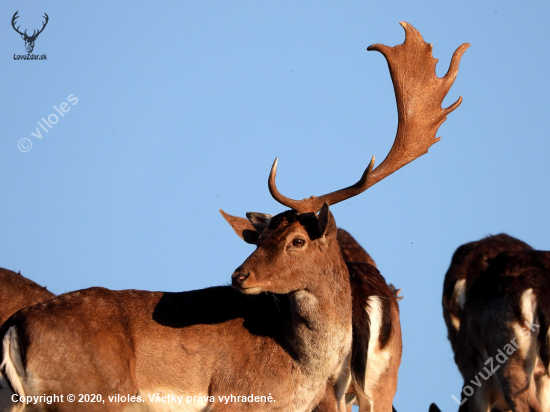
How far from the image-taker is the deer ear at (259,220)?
26.1ft

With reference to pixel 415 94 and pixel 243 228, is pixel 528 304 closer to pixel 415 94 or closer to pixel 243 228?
pixel 415 94

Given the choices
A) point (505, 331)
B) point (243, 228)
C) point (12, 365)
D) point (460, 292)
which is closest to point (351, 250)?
point (460, 292)

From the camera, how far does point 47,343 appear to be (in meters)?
6.59

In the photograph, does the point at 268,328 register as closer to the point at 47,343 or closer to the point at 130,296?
the point at 130,296

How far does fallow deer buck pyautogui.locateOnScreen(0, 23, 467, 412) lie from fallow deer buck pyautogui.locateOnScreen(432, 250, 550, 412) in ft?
8.35

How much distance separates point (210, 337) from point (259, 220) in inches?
53.0

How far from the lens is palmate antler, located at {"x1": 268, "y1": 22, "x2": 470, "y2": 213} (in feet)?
28.7

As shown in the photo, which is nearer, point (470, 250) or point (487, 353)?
point (487, 353)

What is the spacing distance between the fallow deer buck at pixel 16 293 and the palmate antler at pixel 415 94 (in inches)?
192

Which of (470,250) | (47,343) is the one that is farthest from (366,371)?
(470,250)

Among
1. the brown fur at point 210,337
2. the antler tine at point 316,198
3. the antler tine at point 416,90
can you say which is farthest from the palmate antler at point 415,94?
the brown fur at point 210,337

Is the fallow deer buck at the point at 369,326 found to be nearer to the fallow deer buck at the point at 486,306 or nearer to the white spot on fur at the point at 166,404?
the white spot on fur at the point at 166,404

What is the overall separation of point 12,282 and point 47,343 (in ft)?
13.6

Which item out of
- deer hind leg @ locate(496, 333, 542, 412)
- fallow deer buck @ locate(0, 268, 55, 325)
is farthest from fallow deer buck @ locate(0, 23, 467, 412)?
fallow deer buck @ locate(0, 268, 55, 325)
